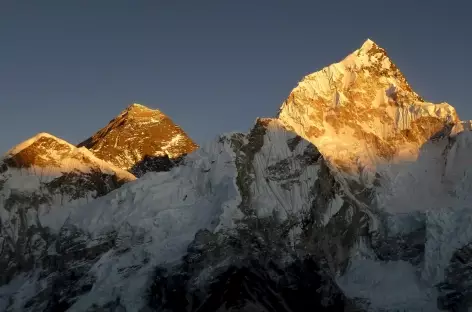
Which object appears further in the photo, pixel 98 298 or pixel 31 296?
pixel 31 296

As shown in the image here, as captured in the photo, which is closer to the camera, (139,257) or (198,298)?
(198,298)

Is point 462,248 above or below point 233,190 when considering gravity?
below

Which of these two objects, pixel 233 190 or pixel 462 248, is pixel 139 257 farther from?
pixel 462 248

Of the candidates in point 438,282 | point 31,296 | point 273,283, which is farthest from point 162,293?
point 438,282

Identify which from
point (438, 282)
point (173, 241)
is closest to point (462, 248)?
point (438, 282)

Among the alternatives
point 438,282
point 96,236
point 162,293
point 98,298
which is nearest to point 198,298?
point 162,293

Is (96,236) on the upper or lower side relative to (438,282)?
upper

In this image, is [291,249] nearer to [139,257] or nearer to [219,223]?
[219,223]
